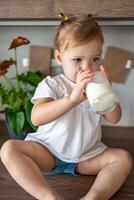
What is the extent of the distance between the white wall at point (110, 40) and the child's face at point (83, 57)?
1.70 feet

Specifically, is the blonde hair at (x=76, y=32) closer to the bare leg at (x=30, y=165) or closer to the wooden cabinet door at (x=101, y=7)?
the wooden cabinet door at (x=101, y=7)

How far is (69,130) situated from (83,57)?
209 millimetres

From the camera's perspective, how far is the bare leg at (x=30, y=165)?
87cm

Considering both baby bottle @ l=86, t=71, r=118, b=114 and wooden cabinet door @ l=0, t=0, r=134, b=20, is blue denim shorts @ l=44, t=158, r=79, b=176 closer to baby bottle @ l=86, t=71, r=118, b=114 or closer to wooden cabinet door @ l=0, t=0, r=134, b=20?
baby bottle @ l=86, t=71, r=118, b=114

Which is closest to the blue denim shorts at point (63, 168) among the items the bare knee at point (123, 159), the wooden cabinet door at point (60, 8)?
the bare knee at point (123, 159)

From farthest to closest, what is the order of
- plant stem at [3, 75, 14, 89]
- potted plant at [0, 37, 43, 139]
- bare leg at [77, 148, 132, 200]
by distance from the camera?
plant stem at [3, 75, 14, 89], potted plant at [0, 37, 43, 139], bare leg at [77, 148, 132, 200]

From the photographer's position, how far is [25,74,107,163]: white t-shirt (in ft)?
3.27

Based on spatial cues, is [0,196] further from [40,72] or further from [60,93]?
[40,72]

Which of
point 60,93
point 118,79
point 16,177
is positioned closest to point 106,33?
point 118,79

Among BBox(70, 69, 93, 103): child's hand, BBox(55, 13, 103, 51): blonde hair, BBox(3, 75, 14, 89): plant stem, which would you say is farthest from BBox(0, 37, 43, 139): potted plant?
BBox(70, 69, 93, 103): child's hand

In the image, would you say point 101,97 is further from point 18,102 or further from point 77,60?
point 18,102

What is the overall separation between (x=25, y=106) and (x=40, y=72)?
243 millimetres

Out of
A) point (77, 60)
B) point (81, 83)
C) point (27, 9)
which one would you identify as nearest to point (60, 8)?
point (27, 9)

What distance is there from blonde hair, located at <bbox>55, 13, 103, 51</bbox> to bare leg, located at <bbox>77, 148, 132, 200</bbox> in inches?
12.5
